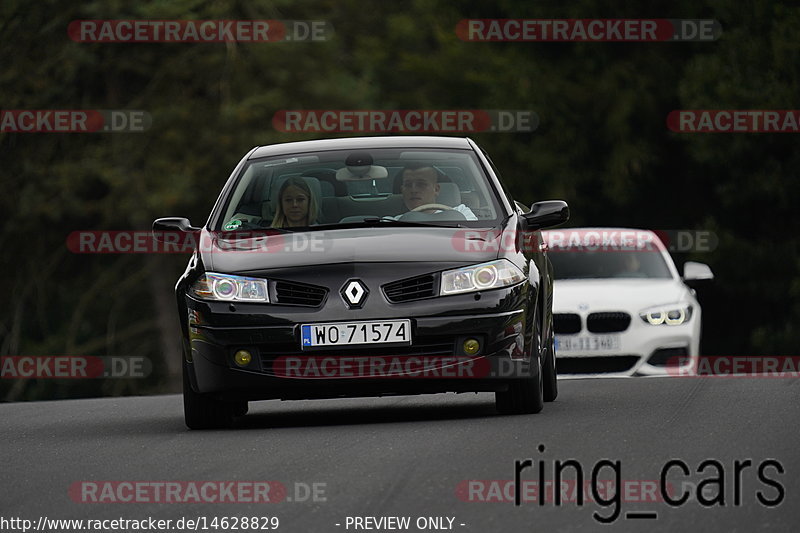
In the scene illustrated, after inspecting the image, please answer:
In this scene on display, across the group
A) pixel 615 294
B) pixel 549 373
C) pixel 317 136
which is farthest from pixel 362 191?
pixel 317 136

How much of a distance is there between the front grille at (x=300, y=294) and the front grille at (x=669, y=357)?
22.9 feet

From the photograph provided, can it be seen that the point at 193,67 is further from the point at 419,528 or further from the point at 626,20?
the point at 419,528

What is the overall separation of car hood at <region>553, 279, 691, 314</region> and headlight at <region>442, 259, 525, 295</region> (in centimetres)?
636

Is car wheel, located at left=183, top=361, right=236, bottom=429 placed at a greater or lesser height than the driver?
lesser

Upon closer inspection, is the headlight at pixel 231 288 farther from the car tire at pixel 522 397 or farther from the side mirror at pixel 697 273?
the side mirror at pixel 697 273

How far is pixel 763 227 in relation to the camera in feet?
108

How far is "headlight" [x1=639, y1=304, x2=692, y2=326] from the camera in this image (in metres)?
16.9

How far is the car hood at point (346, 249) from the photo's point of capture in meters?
10.6

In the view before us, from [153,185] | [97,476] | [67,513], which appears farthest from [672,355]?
[153,185]

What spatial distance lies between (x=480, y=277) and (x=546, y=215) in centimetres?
119

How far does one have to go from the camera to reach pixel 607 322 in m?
A: 16.9

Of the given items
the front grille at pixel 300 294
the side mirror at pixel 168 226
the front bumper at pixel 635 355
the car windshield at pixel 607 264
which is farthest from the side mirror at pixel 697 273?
the front grille at pixel 300 294

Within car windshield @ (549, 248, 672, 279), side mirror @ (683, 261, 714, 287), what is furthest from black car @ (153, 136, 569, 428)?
car windshield @ (549, 248, 672, 279)

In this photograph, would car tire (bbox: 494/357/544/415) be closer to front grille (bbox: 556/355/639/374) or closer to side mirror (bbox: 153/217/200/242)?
side mirror (bbox: 153/217/200/242)
